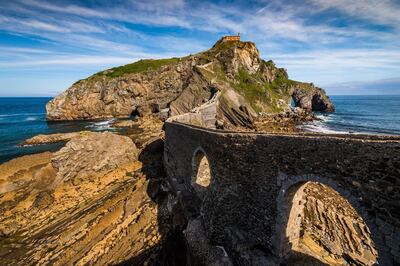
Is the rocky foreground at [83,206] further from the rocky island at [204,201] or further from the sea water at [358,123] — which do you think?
the sea water at [358,123]

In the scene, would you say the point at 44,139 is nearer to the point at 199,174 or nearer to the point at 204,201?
the point at 199,174

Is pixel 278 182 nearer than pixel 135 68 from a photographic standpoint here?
Yes

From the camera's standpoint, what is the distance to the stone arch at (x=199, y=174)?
594 inches

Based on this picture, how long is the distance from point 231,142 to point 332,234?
24.3 feet

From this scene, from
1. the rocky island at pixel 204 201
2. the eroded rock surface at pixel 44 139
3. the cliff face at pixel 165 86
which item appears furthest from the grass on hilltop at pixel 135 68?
the rocky island at pixel 204 201

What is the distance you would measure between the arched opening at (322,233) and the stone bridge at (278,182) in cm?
18

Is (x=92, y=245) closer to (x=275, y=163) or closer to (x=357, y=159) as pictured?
(x=275, y=163)

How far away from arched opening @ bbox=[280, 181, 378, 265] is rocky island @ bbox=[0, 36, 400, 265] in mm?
55

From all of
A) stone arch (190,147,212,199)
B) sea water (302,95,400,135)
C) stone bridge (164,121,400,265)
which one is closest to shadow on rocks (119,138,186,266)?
stone bridge (164,121,400,265)

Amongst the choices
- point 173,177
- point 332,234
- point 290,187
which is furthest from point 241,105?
point 290,187

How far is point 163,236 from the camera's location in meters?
13.9

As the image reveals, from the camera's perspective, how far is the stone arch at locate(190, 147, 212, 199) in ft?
49.5

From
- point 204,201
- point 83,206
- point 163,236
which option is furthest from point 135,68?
point 204,201

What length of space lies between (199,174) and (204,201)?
118 inches
